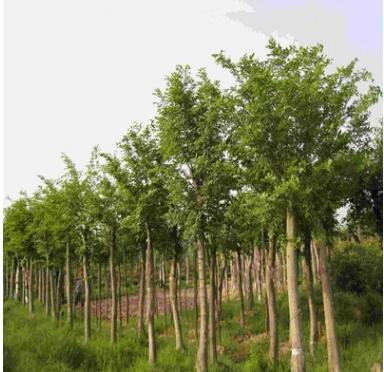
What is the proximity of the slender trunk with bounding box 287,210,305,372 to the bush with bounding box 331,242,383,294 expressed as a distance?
41.9 ft

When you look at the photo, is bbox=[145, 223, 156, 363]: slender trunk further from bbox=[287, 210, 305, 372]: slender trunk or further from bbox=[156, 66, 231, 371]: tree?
bbox=[287, 210, 305, 372]: slender trunk

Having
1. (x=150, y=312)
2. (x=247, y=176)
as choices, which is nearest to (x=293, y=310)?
(x=247, y=176)

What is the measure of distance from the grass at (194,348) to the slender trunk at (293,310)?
2351 millimetres

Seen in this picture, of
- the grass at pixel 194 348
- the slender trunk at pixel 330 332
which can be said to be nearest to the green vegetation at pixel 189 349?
the grass at pixel 194 348

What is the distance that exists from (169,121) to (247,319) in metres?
11.7

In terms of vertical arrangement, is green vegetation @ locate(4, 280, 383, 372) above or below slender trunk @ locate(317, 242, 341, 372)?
below

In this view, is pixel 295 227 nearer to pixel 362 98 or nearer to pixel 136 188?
pixel 362 98

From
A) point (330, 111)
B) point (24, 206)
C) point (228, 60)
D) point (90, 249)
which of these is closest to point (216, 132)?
point (228, 60)

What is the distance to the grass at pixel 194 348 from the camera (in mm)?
14664

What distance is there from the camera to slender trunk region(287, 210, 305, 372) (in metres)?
11.8

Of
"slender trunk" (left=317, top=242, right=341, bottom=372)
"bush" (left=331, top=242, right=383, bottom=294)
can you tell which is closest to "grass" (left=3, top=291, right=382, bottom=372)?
"slender trunk" (left=317, top=242, right=341, bottom=372)

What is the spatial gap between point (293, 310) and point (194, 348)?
25.2 feet

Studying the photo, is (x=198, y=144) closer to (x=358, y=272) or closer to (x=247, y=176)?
(x=247, y=176)

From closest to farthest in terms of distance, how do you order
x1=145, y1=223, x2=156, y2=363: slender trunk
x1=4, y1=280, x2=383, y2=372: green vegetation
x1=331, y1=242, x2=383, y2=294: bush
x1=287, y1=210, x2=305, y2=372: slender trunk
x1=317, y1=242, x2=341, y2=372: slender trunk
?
x1=287, y1=210, x2=305, y2=372: slender trunk → x1=317, y1=242, x2=341, y2=372: slender trunk → x1=4, y1=280, x2=383, y2=372: green vegetation → x1=145, y1=223, x2=156, y2=363: slender trunk → x1=331, y1=242, x2=383, y2=294: bush
